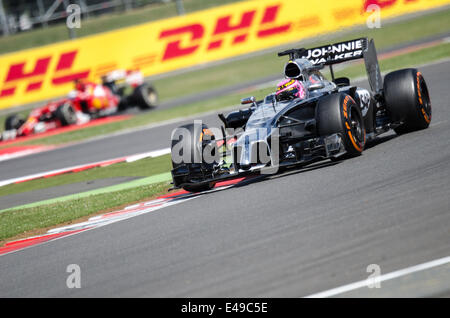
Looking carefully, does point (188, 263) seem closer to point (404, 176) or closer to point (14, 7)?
point (404, 176)

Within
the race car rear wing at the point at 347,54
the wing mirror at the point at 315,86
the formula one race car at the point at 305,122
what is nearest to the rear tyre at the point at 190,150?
the formula one race car at the point at 305,122

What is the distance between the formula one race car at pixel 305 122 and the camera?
8.90m

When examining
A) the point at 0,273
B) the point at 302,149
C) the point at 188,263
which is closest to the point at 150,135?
the point at 302,149

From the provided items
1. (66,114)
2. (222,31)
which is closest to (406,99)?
(66,114)

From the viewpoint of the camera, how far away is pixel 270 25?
31000 mm

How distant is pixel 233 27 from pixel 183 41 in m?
2.31

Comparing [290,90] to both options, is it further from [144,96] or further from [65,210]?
[144,96]

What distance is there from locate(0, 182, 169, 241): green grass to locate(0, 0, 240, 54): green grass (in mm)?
21624

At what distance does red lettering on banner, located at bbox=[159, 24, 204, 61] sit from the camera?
30.5 m

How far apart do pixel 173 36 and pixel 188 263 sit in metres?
25.3

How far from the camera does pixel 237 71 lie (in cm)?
2897

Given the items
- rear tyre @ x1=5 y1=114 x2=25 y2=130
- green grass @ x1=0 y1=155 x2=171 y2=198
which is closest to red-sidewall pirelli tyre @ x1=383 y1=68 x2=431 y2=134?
green grass @ x1=0 y1=155 x2=171 y2=198

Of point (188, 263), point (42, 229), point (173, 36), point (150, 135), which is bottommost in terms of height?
point (188, 263)

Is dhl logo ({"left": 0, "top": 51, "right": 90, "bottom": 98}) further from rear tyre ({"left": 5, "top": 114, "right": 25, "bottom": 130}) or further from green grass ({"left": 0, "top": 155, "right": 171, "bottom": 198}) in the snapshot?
green grass ({"left": 0, "top": 155, "right": 171, "bottom": 198})
